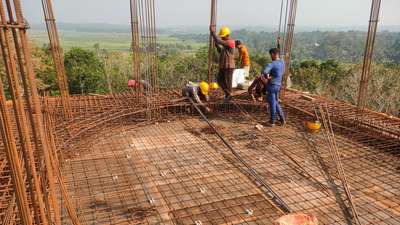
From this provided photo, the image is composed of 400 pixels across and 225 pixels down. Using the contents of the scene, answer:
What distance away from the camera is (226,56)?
651 centimetres

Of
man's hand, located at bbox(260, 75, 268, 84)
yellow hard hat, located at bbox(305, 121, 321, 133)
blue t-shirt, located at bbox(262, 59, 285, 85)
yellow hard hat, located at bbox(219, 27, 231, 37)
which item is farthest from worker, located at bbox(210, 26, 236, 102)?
yellow hard hat, located at bbox(305, 121, 321, 133)

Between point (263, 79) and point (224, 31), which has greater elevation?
point (224, 31)

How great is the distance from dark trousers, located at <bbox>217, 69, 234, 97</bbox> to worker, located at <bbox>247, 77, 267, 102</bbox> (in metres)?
0.40

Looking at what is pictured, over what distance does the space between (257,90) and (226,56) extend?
94cm

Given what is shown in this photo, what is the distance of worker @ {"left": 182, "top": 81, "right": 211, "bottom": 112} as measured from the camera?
21.7 ft

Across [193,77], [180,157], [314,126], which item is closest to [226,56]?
[314,126]

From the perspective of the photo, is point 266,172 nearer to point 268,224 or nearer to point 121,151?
point 268,224

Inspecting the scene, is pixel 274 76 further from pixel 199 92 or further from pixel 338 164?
pixel 338 164

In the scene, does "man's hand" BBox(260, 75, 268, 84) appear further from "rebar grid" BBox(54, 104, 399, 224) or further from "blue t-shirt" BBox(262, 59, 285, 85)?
"rebar grid" BBox(54, 104, 399, 224)

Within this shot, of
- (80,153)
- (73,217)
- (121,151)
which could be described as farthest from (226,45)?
(73,217)

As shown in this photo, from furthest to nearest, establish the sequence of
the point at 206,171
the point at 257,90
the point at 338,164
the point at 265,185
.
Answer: the point at 257,90 → the point at 338,164 → the point at 206,171 → the point at 265,185

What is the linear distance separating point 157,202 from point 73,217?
956 mm

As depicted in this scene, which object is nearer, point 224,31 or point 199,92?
point 224,31

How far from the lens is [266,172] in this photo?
172 inches
